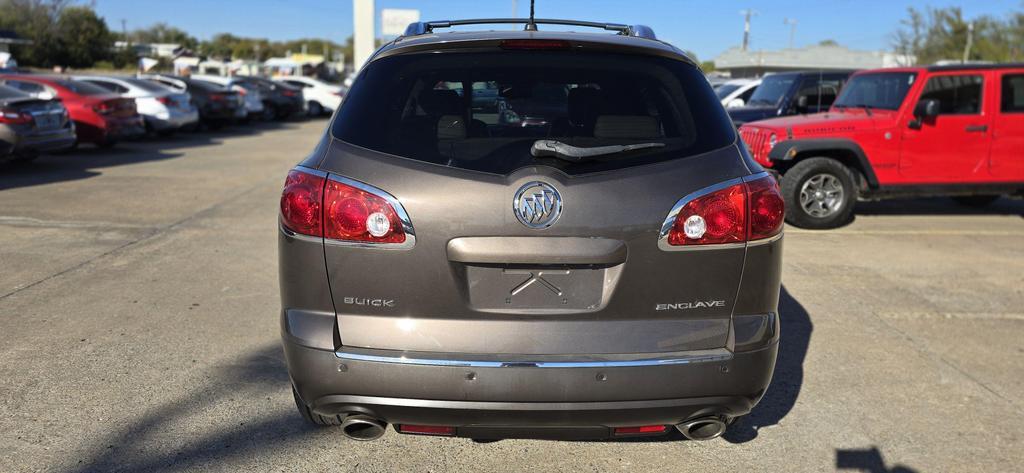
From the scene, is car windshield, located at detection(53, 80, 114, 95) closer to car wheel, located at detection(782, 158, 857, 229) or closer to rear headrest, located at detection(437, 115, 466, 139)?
car wheel, located at detection(782, 158, 857, 229)

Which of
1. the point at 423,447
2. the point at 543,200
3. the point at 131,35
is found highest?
the point at 131,35

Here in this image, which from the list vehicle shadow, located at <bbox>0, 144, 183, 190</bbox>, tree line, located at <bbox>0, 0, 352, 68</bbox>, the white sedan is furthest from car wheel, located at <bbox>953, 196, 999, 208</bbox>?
tree line, located at <bbox>0, 0, 352, 68</bbox>

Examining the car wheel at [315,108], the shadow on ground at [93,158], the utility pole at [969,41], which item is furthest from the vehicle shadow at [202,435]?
the utility pole at [969,41]

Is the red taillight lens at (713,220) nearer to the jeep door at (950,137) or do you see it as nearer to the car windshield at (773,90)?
the jeep door at (950,137)

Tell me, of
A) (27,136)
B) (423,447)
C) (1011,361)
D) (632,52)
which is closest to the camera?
(632,52)

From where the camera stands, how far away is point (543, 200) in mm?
2672

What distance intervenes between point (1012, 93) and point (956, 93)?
2.01 ft

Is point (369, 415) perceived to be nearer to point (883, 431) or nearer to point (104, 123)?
point (883, 431)

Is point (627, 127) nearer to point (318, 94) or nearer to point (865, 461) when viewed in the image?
point (865, 461)

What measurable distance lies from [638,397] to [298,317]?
1.19 meters

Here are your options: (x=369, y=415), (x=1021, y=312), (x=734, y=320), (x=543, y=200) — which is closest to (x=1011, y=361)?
(x=1021, y=312)

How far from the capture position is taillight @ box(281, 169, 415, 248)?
2711 mm

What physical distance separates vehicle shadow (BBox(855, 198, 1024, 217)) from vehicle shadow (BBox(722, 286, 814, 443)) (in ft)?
17.7

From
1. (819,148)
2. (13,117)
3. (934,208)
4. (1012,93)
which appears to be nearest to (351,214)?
(819,148)
